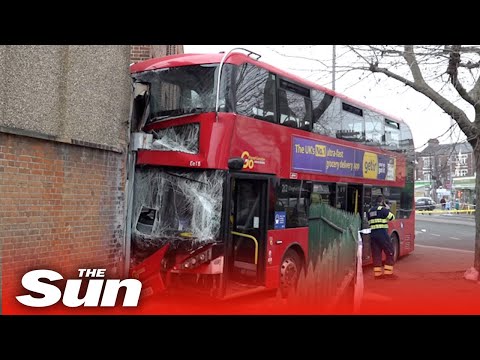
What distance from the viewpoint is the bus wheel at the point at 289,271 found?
25.6ft

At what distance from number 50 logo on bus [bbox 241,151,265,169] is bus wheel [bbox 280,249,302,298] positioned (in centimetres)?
192

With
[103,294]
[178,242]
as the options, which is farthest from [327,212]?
[103,294]

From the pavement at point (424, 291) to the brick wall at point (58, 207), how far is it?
4.17m

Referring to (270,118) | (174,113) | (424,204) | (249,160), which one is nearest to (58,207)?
(174,113)

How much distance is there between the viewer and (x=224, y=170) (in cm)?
650

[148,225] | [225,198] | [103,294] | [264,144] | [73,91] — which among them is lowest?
[103,294]

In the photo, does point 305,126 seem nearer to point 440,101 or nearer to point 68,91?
point 440,101

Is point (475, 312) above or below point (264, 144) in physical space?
below

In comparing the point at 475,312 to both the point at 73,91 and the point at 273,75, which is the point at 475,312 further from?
the point at 73,91

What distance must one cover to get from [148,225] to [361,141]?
564 cm

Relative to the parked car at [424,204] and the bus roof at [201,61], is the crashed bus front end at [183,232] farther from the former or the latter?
the parked car at [424,204]

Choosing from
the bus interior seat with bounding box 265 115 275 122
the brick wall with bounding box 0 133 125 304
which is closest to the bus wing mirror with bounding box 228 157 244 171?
the bus interior seat with bounding box 265 115 275 122

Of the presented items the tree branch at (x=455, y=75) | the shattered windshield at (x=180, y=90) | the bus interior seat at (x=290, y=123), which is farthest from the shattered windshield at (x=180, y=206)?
the tree branch at (x=455, y=75)

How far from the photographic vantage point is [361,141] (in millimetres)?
10383
